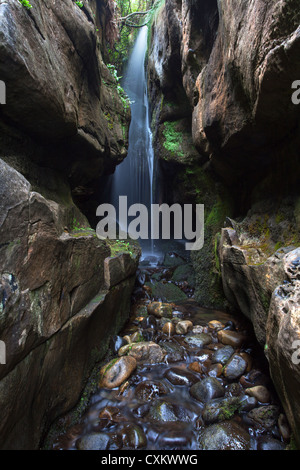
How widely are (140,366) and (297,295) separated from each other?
269 cm

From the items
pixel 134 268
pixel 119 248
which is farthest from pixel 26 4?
pixel 134 268

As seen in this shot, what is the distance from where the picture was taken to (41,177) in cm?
446

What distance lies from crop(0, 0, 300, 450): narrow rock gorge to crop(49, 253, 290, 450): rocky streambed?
0.7 inches

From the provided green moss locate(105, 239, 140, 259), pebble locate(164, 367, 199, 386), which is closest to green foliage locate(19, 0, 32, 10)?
green moss locate(105, 239, 140, 259)

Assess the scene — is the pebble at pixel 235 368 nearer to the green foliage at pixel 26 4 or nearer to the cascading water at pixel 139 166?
the green foliage at pixel 26 4

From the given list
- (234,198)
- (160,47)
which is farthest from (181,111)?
(234,198)

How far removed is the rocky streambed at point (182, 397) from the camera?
2.42 metres

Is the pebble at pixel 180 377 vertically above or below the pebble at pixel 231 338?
below

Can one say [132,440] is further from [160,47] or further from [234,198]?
[160,47]

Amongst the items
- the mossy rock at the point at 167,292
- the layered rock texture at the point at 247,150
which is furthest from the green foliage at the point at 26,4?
the mossy rock at the point at 167,292

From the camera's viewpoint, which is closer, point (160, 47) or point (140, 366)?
point (140, 366)

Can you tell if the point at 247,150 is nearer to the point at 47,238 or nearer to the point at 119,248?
the point at 119,248

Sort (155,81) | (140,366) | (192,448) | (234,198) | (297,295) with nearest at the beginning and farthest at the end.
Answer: (297,295), (192,448), (140,366), (234,198), (155,81)

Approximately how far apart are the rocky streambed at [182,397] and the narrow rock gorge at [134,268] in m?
0.02
